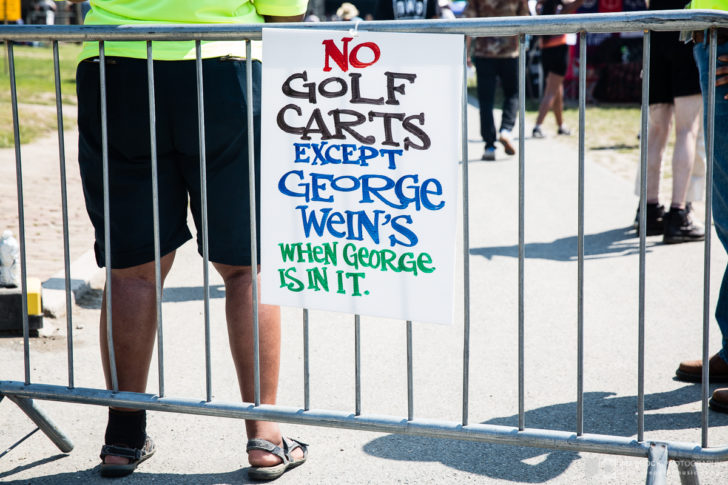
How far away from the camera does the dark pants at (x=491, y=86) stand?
975cm

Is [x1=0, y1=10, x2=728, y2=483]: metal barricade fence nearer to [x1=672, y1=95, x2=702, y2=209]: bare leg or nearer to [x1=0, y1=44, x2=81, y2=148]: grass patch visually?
[x1=672, y1=95, x2=702, y2=209]: bare leg

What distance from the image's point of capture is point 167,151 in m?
2.86

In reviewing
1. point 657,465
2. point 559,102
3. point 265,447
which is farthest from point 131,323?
point 559,102

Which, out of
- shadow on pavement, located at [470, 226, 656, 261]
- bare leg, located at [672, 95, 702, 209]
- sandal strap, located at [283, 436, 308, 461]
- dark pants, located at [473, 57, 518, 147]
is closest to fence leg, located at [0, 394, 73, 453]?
sandal strap, located at [283, 436, 308, 461]

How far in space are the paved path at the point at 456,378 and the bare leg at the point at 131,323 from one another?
12.9 inches

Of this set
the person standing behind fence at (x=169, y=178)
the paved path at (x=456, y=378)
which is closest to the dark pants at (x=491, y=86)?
the paved path at (x=456, y=378)

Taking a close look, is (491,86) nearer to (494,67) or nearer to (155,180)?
(494,67)

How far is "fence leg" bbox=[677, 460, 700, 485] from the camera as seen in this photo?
2.58 metres

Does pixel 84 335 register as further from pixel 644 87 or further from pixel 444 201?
pixel 644 87

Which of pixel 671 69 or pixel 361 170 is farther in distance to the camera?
pixel 671 69

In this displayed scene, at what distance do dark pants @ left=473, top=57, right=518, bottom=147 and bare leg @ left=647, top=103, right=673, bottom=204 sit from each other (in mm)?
3567

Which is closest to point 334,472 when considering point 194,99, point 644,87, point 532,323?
point 194,99

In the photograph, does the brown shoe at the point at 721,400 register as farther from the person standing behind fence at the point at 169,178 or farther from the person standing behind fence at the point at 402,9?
the person standing behind fence at the point at 402,9

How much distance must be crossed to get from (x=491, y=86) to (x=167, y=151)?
293 inches
